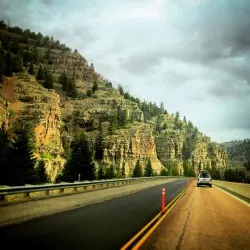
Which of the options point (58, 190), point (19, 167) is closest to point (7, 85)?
point (19, 167)

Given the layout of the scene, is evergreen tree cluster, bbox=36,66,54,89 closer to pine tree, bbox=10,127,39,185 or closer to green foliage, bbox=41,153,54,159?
green foliage, bbox=41,153,54,159

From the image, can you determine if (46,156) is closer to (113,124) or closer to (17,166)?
(17,166)

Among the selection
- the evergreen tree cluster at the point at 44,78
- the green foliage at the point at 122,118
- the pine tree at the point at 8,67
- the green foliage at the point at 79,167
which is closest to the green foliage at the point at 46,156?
the green foliage at the point at 79,167

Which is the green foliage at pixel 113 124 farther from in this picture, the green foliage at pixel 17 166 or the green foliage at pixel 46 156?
the green foliage at pixel 17 166

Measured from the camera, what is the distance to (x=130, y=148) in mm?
115000

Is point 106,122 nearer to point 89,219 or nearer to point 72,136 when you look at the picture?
point 72,136

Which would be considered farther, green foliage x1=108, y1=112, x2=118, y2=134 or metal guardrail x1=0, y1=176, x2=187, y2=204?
green foliage x1=108, y1=112, x2=118, y2=134

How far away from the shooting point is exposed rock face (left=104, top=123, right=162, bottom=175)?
356ft

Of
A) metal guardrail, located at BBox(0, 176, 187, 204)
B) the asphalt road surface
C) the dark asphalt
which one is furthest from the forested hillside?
the asphalt road surface

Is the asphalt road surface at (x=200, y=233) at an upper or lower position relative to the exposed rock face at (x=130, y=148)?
lower

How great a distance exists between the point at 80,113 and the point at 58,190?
101509mm

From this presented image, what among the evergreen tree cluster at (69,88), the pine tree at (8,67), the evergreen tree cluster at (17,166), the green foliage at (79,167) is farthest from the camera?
the evergreen tree cluster at (69,88)

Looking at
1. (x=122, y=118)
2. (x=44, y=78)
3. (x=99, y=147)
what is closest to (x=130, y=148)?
(x=99, y=147)

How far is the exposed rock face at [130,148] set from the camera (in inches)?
4274
